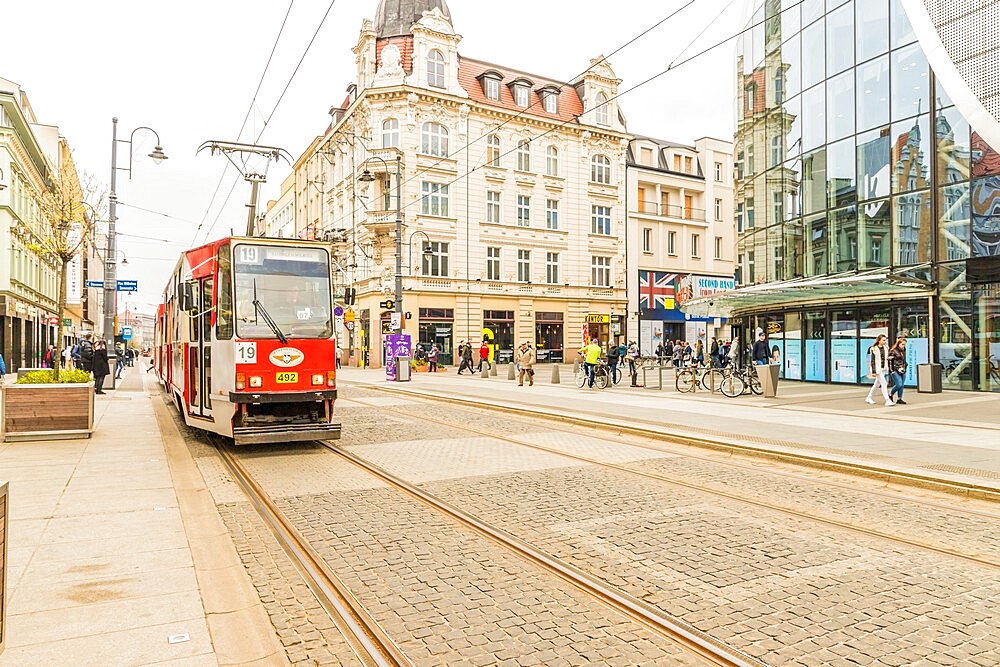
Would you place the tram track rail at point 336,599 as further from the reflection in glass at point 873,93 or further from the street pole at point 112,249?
the reflection in glass at point 873,93

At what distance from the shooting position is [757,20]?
95.7 ft

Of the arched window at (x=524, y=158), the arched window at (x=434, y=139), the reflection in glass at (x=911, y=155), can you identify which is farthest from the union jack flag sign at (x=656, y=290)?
the reflection in glass at (x=911, y=155)

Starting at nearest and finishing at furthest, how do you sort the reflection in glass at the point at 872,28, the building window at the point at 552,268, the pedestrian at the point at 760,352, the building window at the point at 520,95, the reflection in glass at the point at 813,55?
the pedestrian at the point at 760,352 → the reflection in glass at the point at 872,28 → the reflection in glass at the point at 813,55 → the building window at the point at 520,95 → the building window at the point at 552,268

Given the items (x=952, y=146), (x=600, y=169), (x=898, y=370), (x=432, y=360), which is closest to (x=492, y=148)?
(x=600, y=169)

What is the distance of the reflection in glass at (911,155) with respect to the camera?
21.5 m

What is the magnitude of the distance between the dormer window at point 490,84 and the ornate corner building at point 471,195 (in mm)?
91

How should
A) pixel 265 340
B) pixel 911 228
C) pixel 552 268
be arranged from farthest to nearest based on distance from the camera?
1. pixel 552 268
2. pixel 911 228
3. pixel 265 340

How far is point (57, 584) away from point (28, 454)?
22.1 ft

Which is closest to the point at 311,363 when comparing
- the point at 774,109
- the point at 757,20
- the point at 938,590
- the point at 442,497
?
the point at 442,497

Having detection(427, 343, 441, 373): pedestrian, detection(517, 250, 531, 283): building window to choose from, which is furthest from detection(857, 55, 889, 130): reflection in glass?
detection(517, 250, 531, 283): building window

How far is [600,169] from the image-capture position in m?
50.0

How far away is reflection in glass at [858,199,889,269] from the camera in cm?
2284

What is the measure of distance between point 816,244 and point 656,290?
2742cm

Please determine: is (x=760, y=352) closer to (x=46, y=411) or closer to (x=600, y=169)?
(x=46, y=411)
